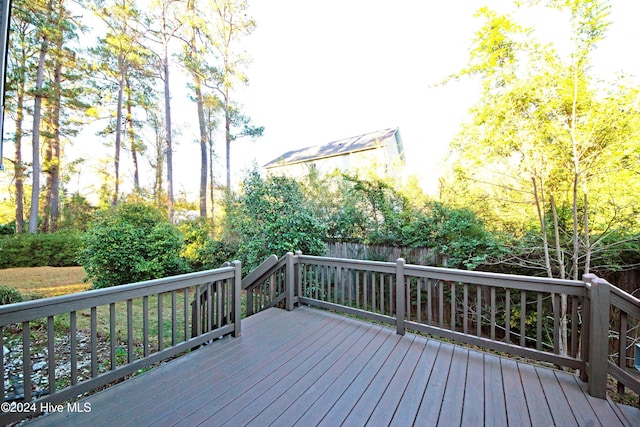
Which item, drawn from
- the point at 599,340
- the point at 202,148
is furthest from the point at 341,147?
the point at 599,340

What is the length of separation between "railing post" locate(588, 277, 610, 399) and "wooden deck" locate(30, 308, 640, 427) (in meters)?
0.10

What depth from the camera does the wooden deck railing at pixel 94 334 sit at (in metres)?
1.63

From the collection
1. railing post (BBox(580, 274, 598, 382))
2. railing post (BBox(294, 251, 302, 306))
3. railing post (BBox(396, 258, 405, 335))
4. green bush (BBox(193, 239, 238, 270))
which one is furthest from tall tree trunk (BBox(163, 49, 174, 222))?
railing post (BBox(580, 274, 598, 382))

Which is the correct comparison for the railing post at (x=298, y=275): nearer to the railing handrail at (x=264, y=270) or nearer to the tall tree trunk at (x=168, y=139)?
the railing handrail at (x=264, y=270)

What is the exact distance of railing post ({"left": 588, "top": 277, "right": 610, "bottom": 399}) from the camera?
1942mm

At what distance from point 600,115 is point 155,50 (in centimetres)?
1457

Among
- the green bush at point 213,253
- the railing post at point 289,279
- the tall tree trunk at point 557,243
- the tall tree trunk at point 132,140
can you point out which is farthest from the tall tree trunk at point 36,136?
the tall tree trunk at point 557,243

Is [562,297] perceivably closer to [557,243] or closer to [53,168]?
[557,243]

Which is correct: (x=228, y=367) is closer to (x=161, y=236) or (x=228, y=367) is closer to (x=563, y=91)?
(x=563, y=91)

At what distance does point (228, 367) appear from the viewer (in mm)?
2398

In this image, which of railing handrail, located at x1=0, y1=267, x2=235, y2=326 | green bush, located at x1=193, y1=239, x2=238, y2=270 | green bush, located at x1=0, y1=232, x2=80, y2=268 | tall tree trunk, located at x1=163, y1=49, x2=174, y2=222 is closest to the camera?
railing handrail, located at x1=0, y1=267, x2=235, y2=326

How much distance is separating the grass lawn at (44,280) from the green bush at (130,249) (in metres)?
0.98

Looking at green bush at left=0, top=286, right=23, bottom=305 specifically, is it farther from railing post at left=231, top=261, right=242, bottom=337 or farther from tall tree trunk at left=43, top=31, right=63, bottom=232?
tall tree trunk at left=43, top=31, right=63, bottom=232

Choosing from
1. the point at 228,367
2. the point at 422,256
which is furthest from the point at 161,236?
the point at 422,256
